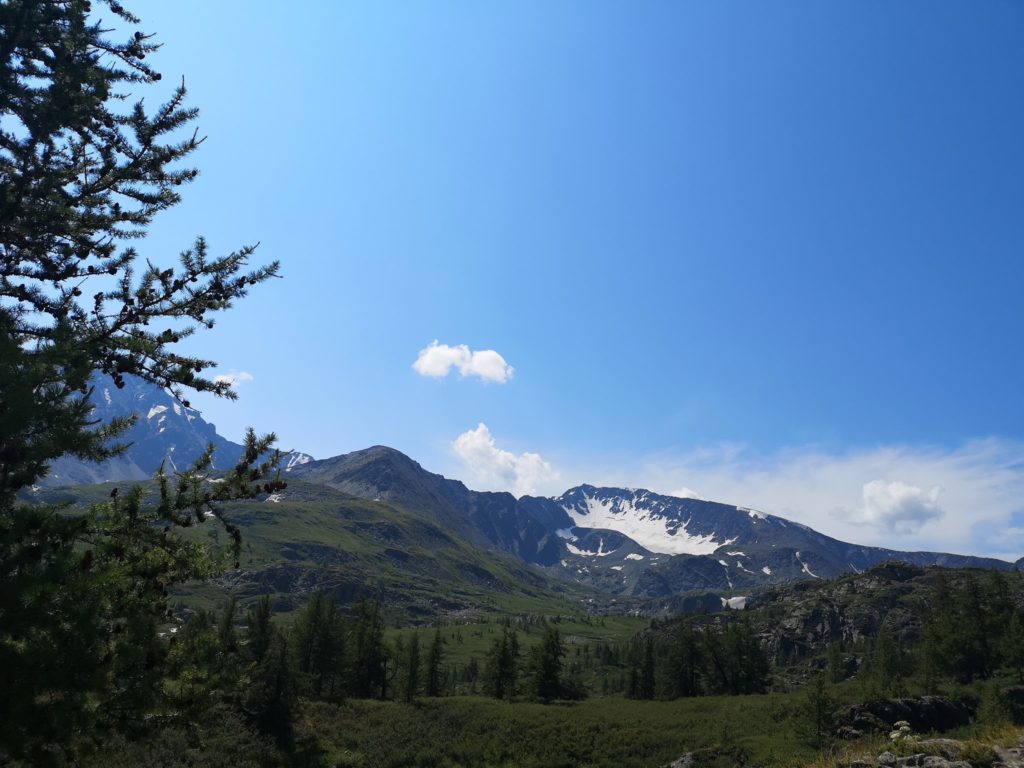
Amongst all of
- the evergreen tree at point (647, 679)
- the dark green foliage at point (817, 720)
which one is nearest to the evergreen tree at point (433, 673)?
the evergreen tree at point (647, 679)

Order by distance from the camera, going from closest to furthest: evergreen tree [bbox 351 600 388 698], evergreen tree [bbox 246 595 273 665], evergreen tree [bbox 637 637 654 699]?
evergreen tree [bbox 246 595 273 665] < evergreen tree [bbox 351 600 388 698] < evergreen tree [bbox 637 637 654 699]

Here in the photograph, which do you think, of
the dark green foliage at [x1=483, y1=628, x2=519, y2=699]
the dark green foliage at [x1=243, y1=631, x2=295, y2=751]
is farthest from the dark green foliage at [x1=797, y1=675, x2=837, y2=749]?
the dark green foliage at [x1=243, y1=631, x2=295, y2=751]

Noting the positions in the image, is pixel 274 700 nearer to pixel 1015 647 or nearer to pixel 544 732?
pixel 544 732

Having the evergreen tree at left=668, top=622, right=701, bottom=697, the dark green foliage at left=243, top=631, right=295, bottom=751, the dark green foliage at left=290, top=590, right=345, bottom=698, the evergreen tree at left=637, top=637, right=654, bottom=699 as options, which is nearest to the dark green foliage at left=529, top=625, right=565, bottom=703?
the evergreen tree at left=637, top=637, right=654, bottom=699

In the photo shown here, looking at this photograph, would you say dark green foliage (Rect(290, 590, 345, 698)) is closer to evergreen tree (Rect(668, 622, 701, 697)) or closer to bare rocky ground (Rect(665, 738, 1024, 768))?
evergreen tree (Rect(668, 622, 701, 697))

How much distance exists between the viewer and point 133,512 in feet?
28.6

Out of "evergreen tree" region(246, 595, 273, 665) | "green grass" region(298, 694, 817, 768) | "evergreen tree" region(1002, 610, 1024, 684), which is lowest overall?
"green grass" region(298, 694, 817, 768)

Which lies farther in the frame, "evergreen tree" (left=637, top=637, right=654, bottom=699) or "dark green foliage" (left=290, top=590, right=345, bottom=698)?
"evergreen tree" (left=637, top=637, right=654, bottom=699)

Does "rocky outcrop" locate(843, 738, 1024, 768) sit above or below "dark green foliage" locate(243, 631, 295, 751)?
above

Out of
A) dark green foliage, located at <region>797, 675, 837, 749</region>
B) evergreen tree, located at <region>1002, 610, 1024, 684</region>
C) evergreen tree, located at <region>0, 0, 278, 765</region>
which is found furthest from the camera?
evergreen tree, located at <region>1002, 610, 1024, 684</region>

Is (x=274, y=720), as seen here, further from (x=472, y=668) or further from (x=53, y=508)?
(x=472, y=668)

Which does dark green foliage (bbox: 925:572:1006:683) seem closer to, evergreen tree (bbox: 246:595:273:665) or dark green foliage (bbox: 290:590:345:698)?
dark green foliage (bbox: 290:590:345:698)

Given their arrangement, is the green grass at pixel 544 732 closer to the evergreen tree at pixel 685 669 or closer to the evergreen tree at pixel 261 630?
the evergreen tree at pixel 261 630

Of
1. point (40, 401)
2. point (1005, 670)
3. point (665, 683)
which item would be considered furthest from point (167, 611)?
point (665, 683)
